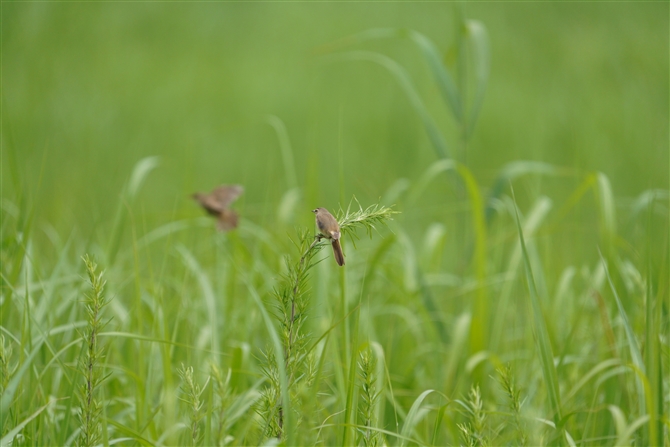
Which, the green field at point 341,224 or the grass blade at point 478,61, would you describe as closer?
the green field at point 341,224

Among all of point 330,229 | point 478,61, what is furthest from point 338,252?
point 478,61

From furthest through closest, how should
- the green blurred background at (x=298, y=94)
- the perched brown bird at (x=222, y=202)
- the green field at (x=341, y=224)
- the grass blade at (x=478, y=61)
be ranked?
the green blurred background at (x=298, y=94)
the grass blade at (x=478, y=61)
the perched brown bird at (x=222, y=202)
the green field at (x=341, y=224)

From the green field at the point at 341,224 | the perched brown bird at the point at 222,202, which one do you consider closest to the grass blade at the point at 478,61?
the green field at the point at 341,224

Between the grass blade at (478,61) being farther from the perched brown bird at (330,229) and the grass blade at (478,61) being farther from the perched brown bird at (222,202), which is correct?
the perched brown bird at (330,229)

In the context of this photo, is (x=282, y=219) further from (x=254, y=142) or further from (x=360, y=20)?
(x=360, y=20)

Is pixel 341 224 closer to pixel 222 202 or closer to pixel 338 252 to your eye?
pixel 338 252

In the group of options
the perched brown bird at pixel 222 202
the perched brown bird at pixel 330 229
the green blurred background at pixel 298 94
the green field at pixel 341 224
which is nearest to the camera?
the perched brown bird at pixel 330 229
